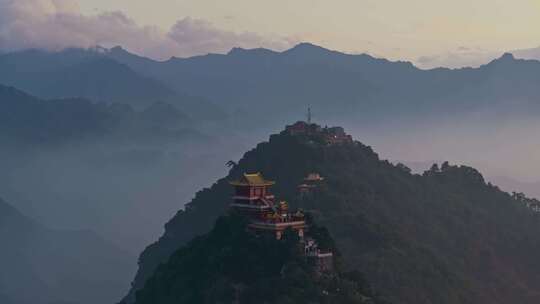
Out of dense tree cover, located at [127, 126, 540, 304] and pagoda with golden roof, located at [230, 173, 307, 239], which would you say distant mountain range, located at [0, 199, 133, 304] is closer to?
dense tree cover, located at [127, 126, 540, 304]

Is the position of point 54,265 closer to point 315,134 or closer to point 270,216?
point 315,134

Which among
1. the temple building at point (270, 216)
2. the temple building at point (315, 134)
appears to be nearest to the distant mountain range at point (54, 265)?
the temple building at point (315, 134)

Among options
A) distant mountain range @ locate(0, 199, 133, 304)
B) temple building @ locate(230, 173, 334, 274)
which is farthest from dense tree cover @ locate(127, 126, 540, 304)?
distant mountain range @ locate(0, 199, 133, 304)

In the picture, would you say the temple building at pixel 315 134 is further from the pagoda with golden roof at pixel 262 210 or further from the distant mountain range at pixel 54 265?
the distant mountain range at pixel 54 265

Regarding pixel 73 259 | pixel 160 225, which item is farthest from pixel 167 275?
pixel 160 225

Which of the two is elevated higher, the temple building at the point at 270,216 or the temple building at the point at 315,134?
the temple building at the point at 315,134

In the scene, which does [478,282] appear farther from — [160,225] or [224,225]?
[160,225]
